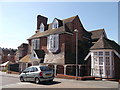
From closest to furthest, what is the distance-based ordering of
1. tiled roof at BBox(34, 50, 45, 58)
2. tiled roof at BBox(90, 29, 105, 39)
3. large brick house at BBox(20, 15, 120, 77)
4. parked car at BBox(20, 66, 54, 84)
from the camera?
parked car at BBox(20, 66, 54, 84) < large brick house at BBox(20, 15, 120, 77) < tiled roof at BBox(34, 50, 45, 58) < tiled roof at BBox(90, 29, 105, 39)

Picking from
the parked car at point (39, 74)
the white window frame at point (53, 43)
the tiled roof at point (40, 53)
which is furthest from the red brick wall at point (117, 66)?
the tiled roof at point (40, 53)

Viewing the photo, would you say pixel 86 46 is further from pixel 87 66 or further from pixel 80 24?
pixel 87 66

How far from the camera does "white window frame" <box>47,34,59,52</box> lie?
25.3 metres

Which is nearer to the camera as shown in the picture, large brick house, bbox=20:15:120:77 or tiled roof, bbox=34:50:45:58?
large brick house, bbox=20:15:120:77

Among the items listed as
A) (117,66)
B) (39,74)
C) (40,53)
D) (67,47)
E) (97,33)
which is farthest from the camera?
(97,33)

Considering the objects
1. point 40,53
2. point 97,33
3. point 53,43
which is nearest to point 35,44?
point 40,53

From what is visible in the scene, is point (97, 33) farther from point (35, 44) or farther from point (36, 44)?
point (35, 44)

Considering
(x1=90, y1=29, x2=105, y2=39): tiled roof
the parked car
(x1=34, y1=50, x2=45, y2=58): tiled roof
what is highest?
(x1=90, y1=29, x2=105, y2=39): tiled roof

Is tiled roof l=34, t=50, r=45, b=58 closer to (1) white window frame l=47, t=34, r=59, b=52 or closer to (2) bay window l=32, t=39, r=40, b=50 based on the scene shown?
(1) white window frame l=47, t=34, r=59, b=52

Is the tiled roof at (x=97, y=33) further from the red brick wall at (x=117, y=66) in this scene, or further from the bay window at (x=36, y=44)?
the bay window at (x=36, y=44)

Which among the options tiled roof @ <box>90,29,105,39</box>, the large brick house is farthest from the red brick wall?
tiled roof @ <box>90,29,105,39</box>

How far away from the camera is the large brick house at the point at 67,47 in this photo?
69.2 ft

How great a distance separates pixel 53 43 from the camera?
25.9 metres

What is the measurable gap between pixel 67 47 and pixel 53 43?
9.50ft
